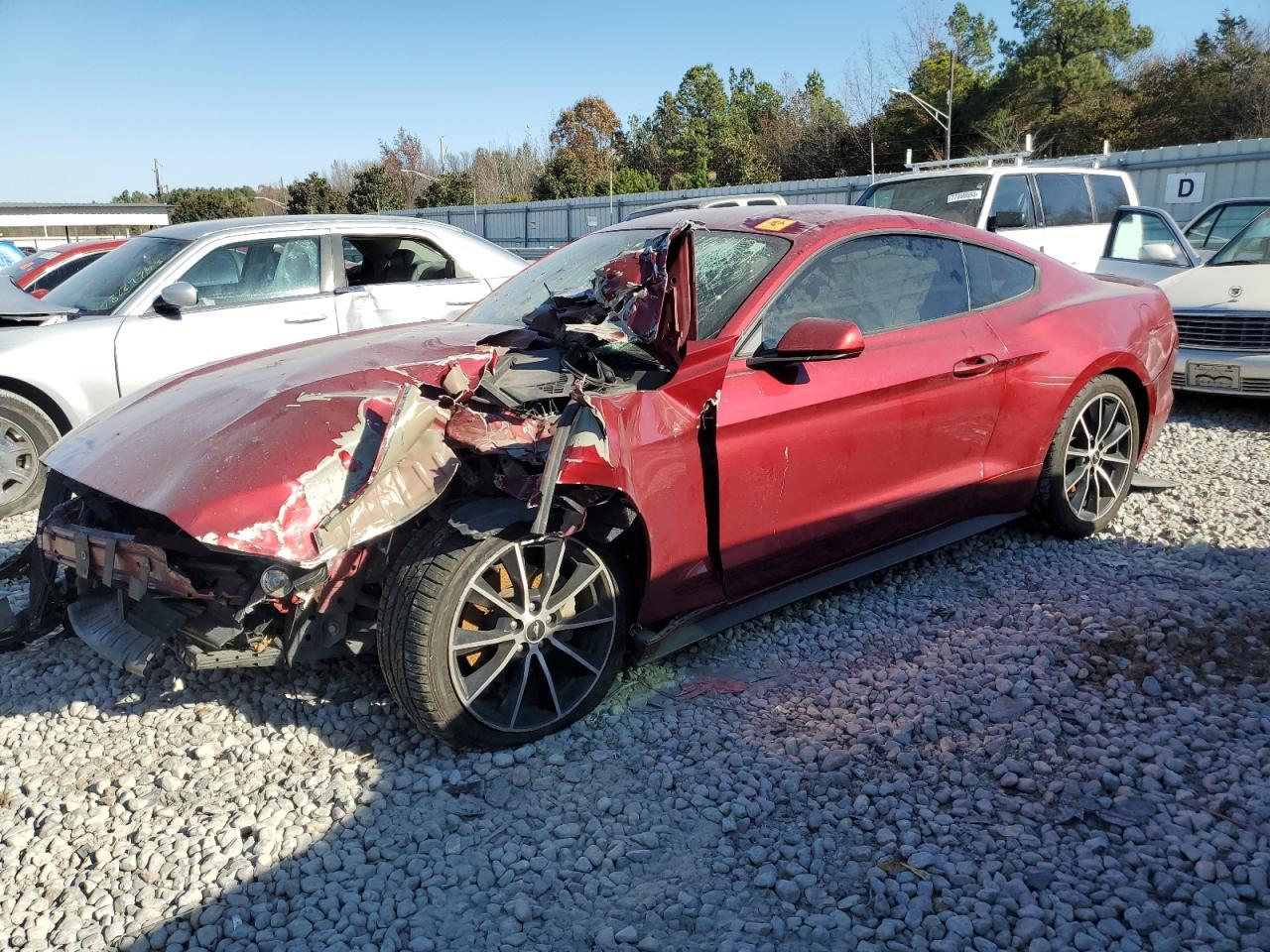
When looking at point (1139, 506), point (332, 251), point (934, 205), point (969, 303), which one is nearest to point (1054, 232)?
point (934, 205)

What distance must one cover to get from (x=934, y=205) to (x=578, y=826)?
8311 mm

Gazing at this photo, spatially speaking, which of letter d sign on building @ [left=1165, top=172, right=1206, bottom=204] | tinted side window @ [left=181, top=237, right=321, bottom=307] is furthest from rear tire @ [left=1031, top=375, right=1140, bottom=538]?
letter d sign on building @ [left=1165, top=172, right=1206, bottom=204]

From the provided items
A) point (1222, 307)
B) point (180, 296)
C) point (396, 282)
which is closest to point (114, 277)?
point (180, 296)

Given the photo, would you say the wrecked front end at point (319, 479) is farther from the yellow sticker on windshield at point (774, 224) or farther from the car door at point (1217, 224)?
the car door at point (1217, 224)

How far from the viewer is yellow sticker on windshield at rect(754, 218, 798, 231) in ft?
12.9

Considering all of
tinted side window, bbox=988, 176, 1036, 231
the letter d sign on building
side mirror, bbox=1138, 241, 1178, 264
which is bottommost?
side mirror, bbox=1138, 241, 1178, 264

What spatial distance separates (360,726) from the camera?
3322 millimetres

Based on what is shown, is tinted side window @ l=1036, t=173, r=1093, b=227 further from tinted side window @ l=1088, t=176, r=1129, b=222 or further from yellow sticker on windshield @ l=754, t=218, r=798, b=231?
yellow sticker on windshield @ l=754, t=218, r=798, b=231

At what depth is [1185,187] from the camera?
1873 centimetres

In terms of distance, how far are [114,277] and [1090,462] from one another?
20.0ft

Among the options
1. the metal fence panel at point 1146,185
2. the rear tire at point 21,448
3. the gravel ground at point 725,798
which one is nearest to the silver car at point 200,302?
the rear tire at point 21,448

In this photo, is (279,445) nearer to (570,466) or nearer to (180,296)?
(570,466)

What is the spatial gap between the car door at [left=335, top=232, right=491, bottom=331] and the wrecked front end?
3.16 metres

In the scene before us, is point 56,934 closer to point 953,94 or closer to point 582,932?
point 582,932
